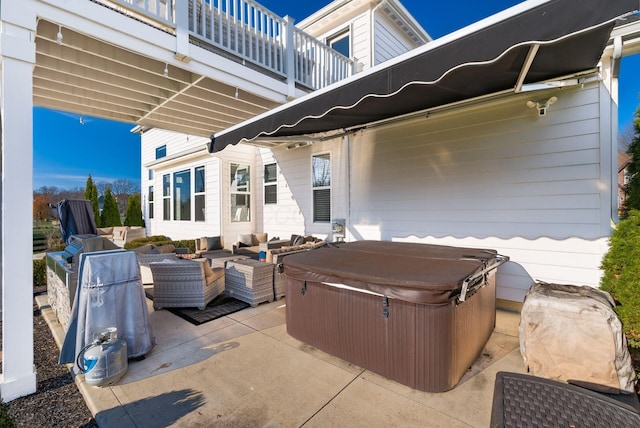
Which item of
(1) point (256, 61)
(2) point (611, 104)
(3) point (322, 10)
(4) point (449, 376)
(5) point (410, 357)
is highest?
(3) point (322, 10)

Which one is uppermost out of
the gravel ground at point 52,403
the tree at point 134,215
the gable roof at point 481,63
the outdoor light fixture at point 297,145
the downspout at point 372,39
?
the downspout at point 372,39

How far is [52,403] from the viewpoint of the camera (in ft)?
7.76

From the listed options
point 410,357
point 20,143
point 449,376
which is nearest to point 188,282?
point 20,143

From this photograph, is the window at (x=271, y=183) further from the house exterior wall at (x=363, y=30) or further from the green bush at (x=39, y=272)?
the green bush at (x=39, y=272)

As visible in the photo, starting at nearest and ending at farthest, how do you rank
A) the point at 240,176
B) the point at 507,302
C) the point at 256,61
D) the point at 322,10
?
the point at 507,302 < the point at 256,61 < the point at 322,10 < the point at 240,176

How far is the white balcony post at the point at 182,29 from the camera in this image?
3.81m

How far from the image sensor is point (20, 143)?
2.46m

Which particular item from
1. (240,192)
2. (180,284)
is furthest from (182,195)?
(180,284)

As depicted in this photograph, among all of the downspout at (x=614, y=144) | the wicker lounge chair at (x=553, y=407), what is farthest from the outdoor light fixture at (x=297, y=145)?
the wicker lounge chair at (x=553, y=407)

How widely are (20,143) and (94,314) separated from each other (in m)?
1.60

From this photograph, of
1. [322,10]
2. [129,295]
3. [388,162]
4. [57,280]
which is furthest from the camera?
[322,10]

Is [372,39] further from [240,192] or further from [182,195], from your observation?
[182,195]

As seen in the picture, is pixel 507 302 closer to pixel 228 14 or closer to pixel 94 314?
pixel 94 314

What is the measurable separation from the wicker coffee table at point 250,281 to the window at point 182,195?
235 inches
